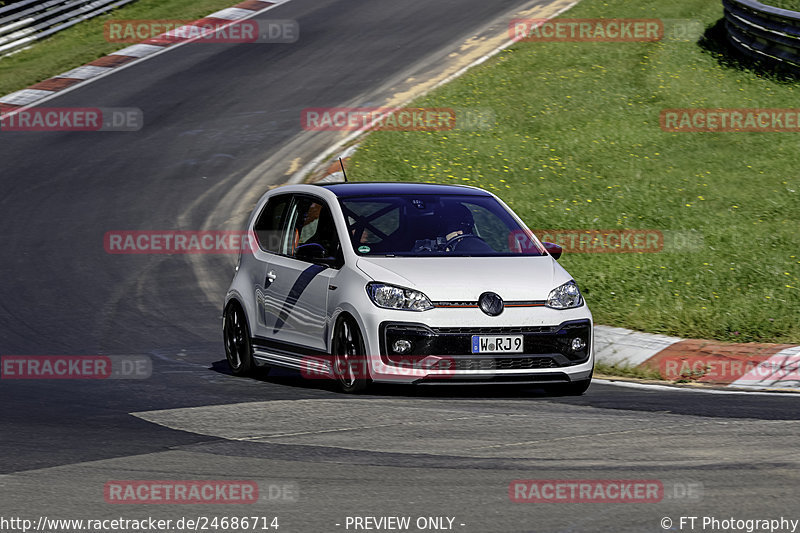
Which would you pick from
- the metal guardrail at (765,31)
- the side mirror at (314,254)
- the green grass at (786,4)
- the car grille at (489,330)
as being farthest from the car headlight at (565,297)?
the green grass at (786,4)

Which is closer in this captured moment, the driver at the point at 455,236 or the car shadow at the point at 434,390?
the car shadow at the point at 434,390

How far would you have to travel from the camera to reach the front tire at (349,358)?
9.59m

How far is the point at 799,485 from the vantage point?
653 centimetres

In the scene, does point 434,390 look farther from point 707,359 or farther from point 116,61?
point 116,61

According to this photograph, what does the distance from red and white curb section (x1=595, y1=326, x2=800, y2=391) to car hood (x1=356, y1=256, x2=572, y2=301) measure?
1557 mm

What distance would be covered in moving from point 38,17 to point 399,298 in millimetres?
24349

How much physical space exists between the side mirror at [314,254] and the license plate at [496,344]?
58.2 inches

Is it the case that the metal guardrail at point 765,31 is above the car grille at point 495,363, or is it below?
below

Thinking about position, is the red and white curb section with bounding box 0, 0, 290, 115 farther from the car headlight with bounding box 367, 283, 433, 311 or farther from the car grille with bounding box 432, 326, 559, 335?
the car grille with bounding box 432, 326, 559, 335

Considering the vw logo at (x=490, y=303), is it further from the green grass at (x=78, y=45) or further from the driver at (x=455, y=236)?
the green grass at (x=78, y=45)

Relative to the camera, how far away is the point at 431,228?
1045 centimetres

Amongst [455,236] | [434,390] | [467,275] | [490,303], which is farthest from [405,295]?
[455,236]

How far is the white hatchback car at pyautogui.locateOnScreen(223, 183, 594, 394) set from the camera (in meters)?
9.41

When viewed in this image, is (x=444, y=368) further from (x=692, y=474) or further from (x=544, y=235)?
(x=544, y=235)
